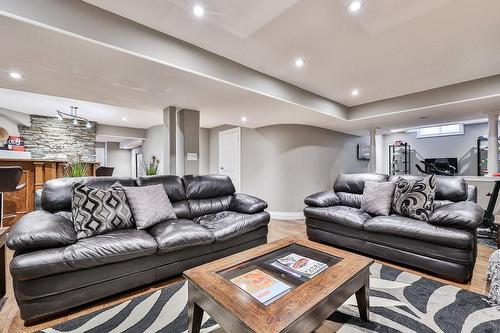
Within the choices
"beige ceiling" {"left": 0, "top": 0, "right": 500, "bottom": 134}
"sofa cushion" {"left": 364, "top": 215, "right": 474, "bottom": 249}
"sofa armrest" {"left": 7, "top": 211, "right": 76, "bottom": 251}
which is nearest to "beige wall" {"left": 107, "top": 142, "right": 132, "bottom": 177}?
"beige ceiling" {"left": 0, "top": 0, "right": 500, "bottom": 134}

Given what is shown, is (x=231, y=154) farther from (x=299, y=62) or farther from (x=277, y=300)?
(x=277, y=300)

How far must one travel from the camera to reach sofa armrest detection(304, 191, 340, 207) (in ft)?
10.9

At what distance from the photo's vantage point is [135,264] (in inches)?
73.8

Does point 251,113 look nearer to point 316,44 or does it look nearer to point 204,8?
point 316,44

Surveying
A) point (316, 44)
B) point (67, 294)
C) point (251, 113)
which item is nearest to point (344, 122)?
point (251, 113)

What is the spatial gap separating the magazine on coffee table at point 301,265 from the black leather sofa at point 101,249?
92cm

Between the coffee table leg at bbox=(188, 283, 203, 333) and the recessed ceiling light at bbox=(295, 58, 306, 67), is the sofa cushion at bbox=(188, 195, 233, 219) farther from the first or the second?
the recessed ceiling light at bbox=(295, 58, 306, 67)

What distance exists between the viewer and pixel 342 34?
2.24 metres

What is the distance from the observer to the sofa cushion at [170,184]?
2.71 metres

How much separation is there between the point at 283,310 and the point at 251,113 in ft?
11.7

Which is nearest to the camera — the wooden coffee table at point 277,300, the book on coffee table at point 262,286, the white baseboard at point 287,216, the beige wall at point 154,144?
the wooden coffee table at point 277,300

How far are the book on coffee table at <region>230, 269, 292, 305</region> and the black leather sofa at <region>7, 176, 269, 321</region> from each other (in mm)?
919

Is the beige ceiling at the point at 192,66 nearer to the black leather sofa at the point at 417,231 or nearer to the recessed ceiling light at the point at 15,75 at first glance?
the recessed ceiling light at the point at 15,75

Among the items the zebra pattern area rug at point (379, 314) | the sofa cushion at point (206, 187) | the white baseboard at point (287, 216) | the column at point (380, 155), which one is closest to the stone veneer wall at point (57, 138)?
the sofa cushion at point (206, 187)
